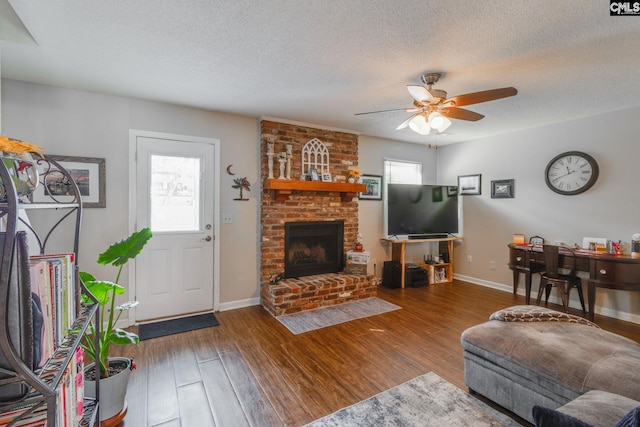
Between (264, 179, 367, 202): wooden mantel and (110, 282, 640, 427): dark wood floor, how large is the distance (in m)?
1.55

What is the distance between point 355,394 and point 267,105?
297 cm

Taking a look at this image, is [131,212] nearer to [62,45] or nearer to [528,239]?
[62,45]

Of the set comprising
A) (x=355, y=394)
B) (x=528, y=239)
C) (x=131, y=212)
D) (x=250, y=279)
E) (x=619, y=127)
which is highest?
(x=619, y=127)

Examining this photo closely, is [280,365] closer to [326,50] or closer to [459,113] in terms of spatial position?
[326,50]

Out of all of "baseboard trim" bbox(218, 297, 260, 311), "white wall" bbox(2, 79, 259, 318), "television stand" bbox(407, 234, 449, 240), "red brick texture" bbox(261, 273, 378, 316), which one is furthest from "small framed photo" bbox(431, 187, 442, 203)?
"baseboard trim" bbox(218, 297, 260, 311)

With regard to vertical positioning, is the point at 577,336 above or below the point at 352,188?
below

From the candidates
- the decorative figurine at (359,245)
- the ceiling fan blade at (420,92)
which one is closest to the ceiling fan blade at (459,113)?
the ceiling fan blade at (420,92)

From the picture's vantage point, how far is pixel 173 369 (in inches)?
92.5

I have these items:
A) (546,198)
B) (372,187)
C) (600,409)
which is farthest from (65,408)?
(546,198)

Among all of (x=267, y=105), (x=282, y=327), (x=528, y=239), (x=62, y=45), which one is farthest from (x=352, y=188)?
(x=62, y=45)

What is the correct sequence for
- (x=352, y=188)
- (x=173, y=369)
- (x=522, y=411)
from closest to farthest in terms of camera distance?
(x=522, y=411) → (x=173, y=369) → (x=352, y=188)

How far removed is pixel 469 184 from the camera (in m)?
5.12

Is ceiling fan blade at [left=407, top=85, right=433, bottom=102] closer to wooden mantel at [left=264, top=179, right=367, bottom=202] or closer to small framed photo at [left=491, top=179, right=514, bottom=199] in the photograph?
wooden mantel at [left=264, top=179, right=367, bottom=202]

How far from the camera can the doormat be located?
9.78 ft
